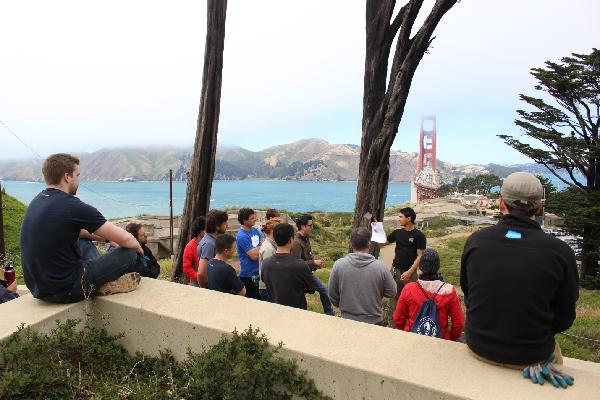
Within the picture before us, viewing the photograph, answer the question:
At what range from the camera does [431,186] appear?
115 meters

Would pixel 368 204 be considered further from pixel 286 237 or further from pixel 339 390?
pixel 339 390

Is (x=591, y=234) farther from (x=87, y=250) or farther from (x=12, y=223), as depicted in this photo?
(x=12, y=223)

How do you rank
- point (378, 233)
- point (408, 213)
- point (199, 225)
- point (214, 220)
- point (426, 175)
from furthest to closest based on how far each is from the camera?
1. point (426, 175)
2. point (378, 233)
3. point (408, 213)
4. point (199, 225)
5. point (214, 220)

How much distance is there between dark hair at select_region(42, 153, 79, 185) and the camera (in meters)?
3.29

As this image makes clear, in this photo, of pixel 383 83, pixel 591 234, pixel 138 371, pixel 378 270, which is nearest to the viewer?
pixel 138 371

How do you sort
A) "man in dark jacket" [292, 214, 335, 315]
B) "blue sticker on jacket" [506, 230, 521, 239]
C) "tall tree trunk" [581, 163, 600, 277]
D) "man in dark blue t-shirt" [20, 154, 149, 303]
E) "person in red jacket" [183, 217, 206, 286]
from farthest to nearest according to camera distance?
"tall tree trunk" [581, 163, 600, 277] < "person in red jacket" [183, 217, 206, 286] < "man in dark jacket" [292, 214, 335, 315] < "man in dark blue t-shirt" [20, 154, 149, 303] < "blue sticker on jacket" [506, 230, 521, 239]

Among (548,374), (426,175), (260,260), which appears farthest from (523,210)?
(426,175)

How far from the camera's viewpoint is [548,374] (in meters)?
2.14

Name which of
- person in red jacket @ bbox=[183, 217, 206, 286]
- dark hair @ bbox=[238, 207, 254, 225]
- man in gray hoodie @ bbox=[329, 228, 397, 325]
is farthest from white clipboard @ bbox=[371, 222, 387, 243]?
person in red jacket @ bbox=[183, 217, 206, 286]

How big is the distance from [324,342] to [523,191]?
132 cm

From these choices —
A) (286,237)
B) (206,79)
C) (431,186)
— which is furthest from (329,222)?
(431,186)

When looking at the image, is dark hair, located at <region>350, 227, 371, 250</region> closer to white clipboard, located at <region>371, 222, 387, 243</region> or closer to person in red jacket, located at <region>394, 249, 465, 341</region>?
person in red jacket, located at <region>394, 249, 465, 341</region>

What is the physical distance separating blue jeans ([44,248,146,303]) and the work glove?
2.76 meters

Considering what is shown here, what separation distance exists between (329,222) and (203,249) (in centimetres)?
3747
